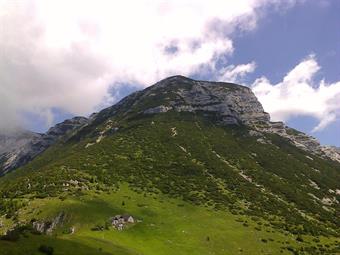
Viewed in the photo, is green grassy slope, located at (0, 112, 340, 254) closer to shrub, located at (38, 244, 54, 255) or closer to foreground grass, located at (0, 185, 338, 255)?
foreground grass, located at (0, 185, 338, 255)

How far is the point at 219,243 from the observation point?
9056cm

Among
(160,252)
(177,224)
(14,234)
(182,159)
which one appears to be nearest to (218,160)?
(182,159)

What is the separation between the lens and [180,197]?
12475 cm

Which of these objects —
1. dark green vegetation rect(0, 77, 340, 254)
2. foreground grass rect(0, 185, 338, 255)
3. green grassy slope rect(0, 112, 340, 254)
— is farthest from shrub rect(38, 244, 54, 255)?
foreground grass rect(0, 185, 338, 255)

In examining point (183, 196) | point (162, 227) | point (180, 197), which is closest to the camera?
point (162, 227)

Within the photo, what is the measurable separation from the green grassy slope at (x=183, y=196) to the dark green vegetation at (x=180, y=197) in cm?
32

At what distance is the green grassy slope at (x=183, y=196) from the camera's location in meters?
90.9

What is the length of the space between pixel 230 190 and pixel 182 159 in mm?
27037

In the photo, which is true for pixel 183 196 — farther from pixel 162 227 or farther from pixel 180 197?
pixel 162 227

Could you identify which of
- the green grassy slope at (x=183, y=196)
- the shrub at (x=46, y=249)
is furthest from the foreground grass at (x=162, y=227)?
the shrub at (x=46, y=249)

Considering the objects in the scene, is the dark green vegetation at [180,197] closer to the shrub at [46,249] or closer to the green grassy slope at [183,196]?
the shrub at [46,249]

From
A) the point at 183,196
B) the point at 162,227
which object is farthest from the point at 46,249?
the point at 183,196

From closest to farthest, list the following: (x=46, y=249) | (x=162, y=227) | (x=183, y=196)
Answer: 1. (x=46, y=249)
2. (x=162, y=227)
3. (x=183, y=196)

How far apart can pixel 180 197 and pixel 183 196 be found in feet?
3.84
